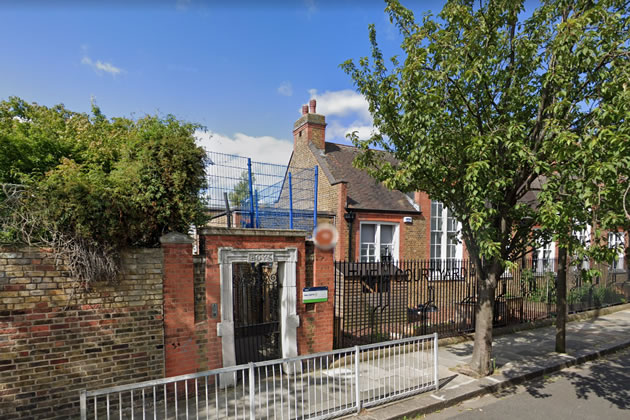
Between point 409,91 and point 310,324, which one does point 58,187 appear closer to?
point 310,324

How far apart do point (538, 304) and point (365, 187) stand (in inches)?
295

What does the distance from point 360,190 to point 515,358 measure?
8155 millimetres

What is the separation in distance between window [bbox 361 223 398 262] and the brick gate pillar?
27.7 ft

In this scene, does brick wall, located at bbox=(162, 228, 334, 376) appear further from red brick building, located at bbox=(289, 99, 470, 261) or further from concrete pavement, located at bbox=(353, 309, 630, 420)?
red brick building, located at bbox=(289, 99, 470, 261)

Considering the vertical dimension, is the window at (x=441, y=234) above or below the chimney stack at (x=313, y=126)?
below

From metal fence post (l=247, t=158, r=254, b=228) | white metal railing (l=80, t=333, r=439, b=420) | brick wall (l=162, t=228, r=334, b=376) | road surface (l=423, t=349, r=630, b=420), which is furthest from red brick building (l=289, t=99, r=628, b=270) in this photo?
white metal railing (l=80, t=333, r=439, b=420)

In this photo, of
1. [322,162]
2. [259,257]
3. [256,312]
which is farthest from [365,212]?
[259,257]

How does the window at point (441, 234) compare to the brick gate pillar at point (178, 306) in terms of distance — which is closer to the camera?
the brick gate pillar at point (178, 306)

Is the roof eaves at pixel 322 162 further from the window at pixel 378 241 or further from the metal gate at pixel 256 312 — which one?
the metal gate at pixel 256 312

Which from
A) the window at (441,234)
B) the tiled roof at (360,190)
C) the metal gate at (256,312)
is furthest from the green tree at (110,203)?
the window at (441,234)

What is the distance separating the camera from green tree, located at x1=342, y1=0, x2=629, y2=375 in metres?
5.55

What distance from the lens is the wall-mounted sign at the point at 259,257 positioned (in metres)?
6.67

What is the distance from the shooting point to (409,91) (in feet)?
20.4

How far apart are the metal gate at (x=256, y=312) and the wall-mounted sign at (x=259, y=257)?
1.26 metres
